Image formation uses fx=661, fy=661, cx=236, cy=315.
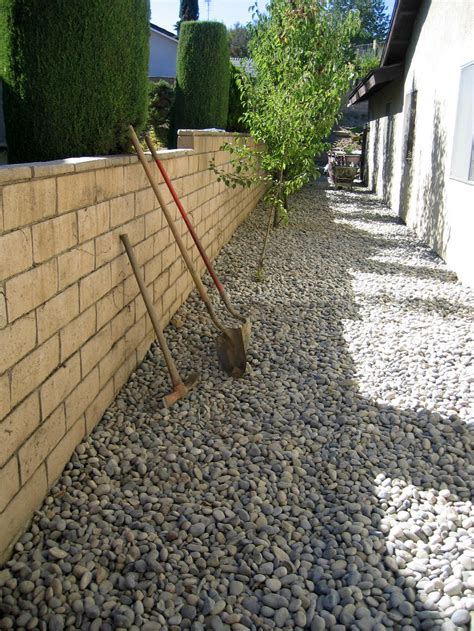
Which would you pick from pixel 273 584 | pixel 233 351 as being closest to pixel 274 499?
pixel 273 584

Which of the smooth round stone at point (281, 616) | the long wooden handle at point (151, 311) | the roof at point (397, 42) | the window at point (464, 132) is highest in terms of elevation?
the roof at point (397, 42)

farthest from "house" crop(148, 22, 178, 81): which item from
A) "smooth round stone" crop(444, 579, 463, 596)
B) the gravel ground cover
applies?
"smooth round stone" crop(444, 579, 463, 596)

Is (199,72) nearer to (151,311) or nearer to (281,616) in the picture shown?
(151,311)

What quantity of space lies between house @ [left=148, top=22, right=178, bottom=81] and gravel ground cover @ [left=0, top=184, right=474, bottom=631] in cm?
2023

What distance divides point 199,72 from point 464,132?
3.22 m

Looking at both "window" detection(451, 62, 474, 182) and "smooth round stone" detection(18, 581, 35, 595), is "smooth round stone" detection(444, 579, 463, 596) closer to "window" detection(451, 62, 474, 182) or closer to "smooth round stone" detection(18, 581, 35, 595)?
"smooth round stone" detection(18, 581, 35, 595)

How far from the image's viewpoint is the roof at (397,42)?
443 inches

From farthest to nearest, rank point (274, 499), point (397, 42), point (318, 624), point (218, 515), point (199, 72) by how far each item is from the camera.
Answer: point (397, 42), point (199, 72), point (274, 499), point (218, 515), point (318, 624)

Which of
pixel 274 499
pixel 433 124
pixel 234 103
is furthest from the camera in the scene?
pixel 234 103

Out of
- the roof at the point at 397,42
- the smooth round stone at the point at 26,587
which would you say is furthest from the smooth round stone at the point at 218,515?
the roof at the point at 397,42

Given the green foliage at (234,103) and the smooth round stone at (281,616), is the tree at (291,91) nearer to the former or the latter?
the green foliage at (234,103)

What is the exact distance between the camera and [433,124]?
8953mm

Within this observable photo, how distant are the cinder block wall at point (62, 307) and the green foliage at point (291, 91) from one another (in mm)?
2982

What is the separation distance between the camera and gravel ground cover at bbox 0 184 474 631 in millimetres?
2172
